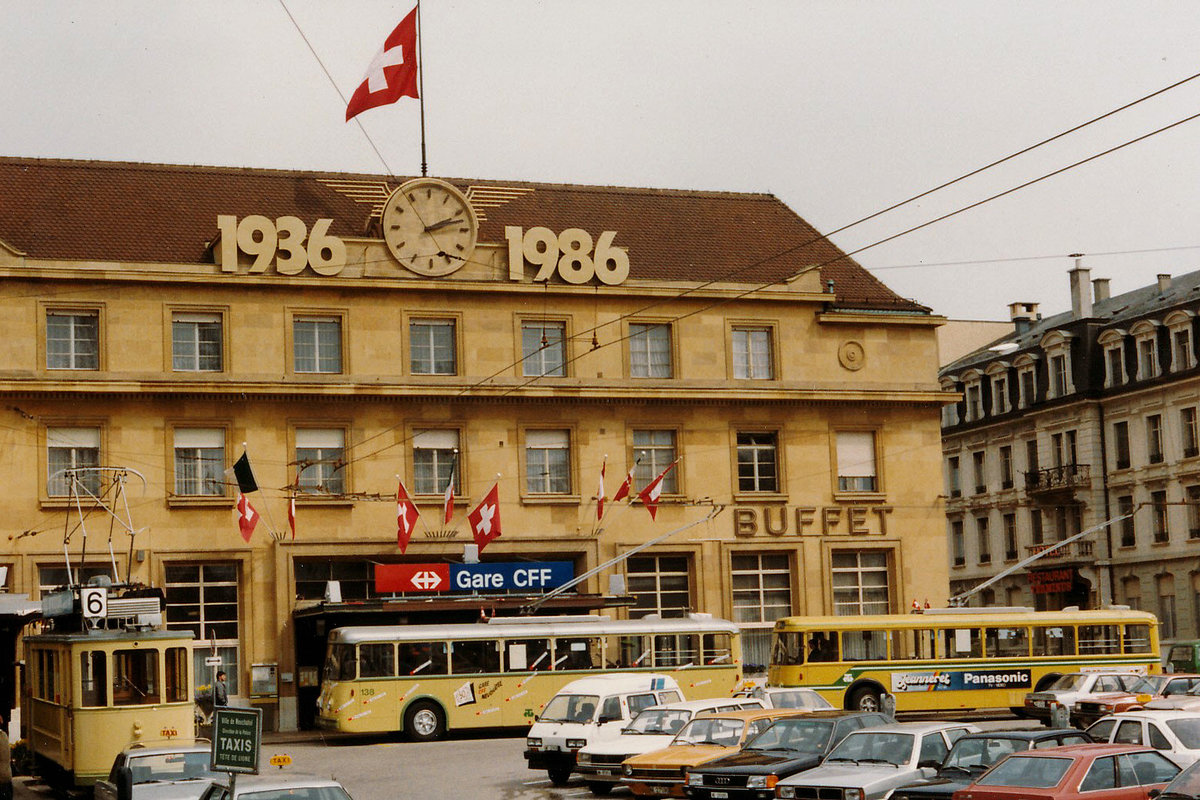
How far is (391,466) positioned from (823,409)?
1321 centimetres

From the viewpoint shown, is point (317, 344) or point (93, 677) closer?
point (93, 677)

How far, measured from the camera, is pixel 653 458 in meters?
49.5

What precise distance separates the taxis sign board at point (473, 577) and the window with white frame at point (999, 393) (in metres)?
35.0

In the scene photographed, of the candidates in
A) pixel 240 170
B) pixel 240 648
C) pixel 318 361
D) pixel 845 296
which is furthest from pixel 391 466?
pixel 845 296

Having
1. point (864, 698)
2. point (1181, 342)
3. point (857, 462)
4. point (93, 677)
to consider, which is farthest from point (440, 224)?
point (1181, 342)

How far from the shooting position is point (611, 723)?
1139 inches

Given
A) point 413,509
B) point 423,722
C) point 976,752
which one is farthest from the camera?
point 413,509

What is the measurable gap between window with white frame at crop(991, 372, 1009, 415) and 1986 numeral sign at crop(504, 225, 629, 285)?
32.9 meters

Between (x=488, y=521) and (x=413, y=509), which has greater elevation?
(x=413, y=509)

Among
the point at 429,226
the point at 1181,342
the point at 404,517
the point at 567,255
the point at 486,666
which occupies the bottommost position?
the point at 486,666

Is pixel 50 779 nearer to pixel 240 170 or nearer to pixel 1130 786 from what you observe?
pixel 1130 786

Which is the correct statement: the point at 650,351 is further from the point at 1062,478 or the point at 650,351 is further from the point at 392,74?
the point at 1062,478

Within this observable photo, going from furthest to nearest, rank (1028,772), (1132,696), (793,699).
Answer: (1132,696), (793,699), (1028,772)

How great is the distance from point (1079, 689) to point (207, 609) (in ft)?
72.8
